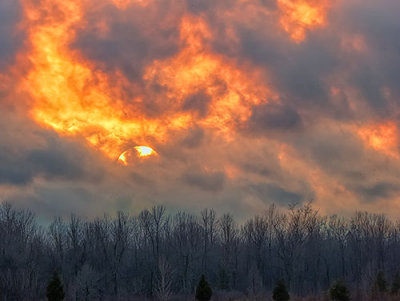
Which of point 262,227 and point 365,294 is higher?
point 262,227

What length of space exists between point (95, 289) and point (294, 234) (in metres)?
35.3

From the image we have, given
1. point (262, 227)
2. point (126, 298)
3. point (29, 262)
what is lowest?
point (126, 298)

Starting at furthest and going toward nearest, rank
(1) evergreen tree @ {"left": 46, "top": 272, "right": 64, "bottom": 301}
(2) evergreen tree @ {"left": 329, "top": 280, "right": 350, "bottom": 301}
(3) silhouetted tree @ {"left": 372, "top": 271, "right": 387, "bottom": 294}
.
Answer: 1. (3) silhouetted tree @ {"left": 372, "top": 271, "right": 387, "bottom": 294}
2. (1) evergreen tree @ {"left": 46, "top": 272, "right": 64, "bottom": 301}
3. (2) evergreen tree @ {"left": 329, "top": 280, "right": 350, "bottom": 301}

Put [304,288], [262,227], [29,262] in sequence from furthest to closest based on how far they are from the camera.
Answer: [262,227] → [304,288] → [29,262]

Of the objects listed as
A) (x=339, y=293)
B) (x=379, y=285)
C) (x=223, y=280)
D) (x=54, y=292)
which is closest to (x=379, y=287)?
(x=379, y=285)

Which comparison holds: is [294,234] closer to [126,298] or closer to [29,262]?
[126,298]

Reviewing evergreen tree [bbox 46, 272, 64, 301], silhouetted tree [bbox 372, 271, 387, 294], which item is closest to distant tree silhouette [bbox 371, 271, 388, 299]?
silhouetted tree [bbox 372, 271, 387, 294]

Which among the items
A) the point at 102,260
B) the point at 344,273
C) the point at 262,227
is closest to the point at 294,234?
the point at 262,227

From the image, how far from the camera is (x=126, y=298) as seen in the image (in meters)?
Result: 66.9

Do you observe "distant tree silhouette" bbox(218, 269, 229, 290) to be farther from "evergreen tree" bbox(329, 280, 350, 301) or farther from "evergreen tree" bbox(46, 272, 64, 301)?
"evergreen tree" bbox(46, 272, 64, 301)

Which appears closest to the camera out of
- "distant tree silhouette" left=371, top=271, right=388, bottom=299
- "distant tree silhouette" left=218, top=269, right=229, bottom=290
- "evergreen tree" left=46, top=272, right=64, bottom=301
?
"evergreen tree" left=46, top=272, right=64, bottom=301

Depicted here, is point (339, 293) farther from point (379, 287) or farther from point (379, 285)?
point (379, 285)

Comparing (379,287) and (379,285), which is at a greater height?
(379,285)

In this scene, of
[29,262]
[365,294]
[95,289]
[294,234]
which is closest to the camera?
[365,294]
